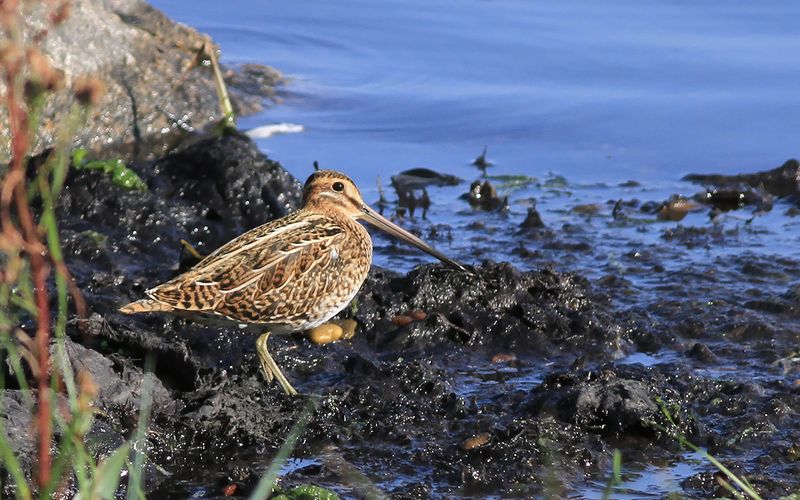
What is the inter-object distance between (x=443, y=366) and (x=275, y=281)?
2.89ft

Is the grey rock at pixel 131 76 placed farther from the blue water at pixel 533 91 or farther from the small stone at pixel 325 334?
the small stone at pixel 325 334

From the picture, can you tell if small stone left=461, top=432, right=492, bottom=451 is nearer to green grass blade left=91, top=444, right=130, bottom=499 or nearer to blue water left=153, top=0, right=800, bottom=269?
green grass blade left=91, top=444, right=130, bottom=499

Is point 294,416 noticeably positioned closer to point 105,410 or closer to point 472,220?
point 105,410

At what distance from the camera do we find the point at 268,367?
16.7 ft

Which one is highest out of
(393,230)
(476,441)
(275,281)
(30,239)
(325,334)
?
(30,239)

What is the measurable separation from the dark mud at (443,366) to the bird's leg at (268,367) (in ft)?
0.16

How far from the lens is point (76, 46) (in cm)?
786

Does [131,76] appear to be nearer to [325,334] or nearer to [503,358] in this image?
[325,334]

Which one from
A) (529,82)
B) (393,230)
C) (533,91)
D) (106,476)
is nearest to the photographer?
(106,476)

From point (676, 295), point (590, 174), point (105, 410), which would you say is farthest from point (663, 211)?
point (105, 410)

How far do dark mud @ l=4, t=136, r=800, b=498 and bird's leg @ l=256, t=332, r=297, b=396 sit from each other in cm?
5

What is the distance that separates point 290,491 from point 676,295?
288 centimetres

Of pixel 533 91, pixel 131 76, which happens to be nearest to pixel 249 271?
pixel 131 76

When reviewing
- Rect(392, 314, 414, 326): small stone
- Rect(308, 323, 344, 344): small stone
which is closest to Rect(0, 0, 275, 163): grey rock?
Rect(308, 323, 344, 344): small stone
